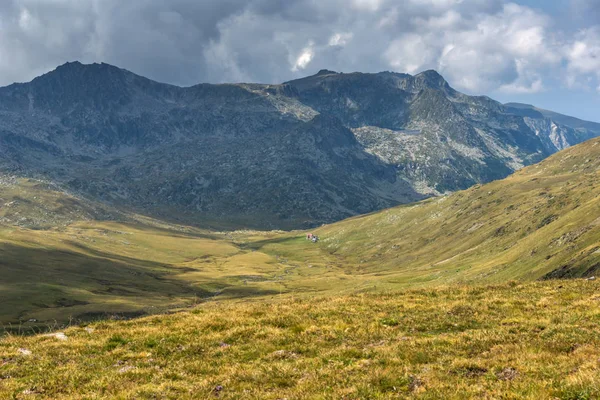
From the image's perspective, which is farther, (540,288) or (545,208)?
(545,208)

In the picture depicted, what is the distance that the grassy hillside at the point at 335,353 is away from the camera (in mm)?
15617

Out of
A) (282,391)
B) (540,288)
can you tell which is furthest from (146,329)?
(540,288)

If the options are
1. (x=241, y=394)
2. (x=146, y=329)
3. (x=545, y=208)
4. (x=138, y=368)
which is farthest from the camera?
(x=545, y=208)

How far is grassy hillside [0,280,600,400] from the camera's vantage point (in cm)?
1562

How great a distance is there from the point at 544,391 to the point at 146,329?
20.3 meters

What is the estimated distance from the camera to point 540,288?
3281 cm

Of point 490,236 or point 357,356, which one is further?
point 490,236

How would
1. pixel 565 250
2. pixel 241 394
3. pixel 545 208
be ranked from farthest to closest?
pixel 545 208
pixel 565 250
pixel 241 394

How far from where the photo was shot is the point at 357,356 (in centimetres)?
1961

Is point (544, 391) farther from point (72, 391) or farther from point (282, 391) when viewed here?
point (72, 391)

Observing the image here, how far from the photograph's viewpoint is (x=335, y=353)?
20.0 meters

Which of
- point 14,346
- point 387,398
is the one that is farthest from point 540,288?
point 14,346

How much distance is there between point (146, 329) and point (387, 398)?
16.2 meters

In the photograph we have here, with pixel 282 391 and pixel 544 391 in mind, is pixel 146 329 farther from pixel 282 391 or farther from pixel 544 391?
pixel 544 391
